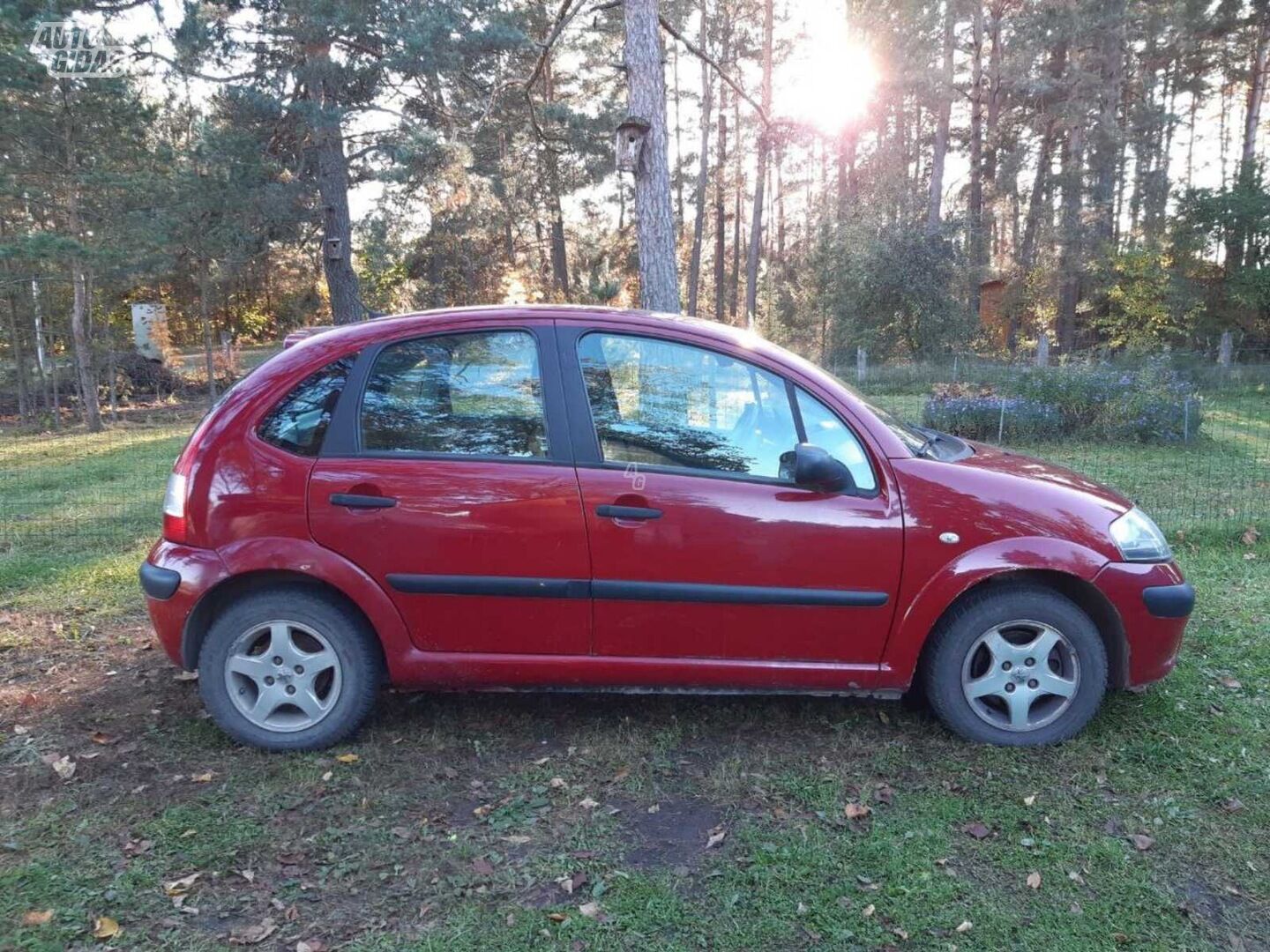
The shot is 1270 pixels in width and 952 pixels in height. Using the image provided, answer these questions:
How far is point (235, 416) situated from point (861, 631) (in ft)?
8.47

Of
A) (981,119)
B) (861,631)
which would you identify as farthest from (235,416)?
(981,119)

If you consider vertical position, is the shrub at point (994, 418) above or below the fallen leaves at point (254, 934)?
above

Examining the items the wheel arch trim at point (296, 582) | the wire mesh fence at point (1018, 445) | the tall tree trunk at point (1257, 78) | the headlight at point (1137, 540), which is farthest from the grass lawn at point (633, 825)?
the tall tree trunk at point (1257, 78)

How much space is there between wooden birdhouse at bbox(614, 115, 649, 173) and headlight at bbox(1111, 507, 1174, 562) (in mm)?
5522

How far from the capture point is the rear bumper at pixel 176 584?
316cm

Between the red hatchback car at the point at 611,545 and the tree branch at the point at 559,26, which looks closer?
the red hatchback car at the point at 611,545

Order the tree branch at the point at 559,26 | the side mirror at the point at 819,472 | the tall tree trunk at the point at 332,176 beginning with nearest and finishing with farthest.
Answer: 1. the side mirror at the point at 819,472
2. the tree branch at the point at 559,26
3. the tall tree trunk at the point at 332,176

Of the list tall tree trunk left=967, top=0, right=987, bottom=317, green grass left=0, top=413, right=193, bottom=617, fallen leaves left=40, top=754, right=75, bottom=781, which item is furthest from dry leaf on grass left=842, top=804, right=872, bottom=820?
tall tree trunk left=967, top=0, right=987, bottom=317

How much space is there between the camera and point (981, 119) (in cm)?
2434

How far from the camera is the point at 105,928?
2350 millimetres

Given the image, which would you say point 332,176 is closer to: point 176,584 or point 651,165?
point 651,165

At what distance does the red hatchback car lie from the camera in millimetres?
3105

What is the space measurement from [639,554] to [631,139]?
5456 mm

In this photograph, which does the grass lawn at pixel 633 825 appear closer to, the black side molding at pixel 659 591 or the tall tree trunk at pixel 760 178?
the black side molding at pixel 659 591
